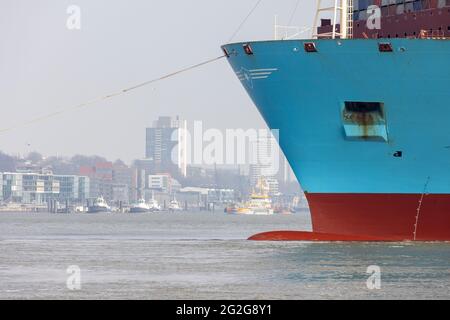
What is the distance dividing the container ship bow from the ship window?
0.15 ft

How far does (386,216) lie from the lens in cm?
5275

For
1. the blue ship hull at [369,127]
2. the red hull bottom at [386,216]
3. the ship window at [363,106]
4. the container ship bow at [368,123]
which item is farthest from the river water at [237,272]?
the ship window at [363,106]

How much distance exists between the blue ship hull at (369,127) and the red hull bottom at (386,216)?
4 cm

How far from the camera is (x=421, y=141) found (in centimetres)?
5184

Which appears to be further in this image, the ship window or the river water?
the ship window

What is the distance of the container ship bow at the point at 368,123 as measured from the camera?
5144 centimetres

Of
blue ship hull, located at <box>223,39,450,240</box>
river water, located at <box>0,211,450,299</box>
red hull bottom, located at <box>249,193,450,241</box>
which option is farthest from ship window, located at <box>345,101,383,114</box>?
river water, located at <box>0,211,450,299</box>

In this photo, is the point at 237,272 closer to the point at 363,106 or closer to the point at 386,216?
the point at 386,216

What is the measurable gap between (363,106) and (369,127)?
855mm

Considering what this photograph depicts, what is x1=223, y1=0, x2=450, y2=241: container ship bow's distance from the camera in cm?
5144

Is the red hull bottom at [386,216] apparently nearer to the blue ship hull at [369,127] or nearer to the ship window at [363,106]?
the blue ship hull at [369,127]

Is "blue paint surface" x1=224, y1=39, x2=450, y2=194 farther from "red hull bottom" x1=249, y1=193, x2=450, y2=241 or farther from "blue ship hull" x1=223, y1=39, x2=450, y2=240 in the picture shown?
"red hull bottom" x1=249, y1=193, x2=450, y2=241
